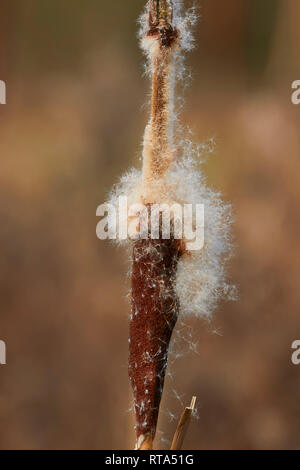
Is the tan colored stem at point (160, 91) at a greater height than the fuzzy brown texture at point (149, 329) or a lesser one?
greater

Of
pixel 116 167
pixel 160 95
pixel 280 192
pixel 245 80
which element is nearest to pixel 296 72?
pixel 245 80

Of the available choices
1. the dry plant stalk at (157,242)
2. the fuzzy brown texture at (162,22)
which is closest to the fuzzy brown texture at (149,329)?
the dry plant stalk at (157,242)

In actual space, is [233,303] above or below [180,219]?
below

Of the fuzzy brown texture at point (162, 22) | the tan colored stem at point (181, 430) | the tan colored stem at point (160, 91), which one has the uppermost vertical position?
the fuzzy brown texture at point (162, 22)

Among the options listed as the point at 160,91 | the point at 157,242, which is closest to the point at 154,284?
the point at 157,242

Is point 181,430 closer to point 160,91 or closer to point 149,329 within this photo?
point 149,329

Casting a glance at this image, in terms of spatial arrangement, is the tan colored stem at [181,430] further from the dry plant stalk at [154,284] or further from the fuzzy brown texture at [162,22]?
the fuzzy brown texture at [162,22]

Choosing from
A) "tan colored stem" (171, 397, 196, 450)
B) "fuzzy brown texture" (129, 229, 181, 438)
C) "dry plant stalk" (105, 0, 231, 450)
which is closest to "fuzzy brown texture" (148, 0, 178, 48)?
"dry plant stalk" (105, 0, 231, 450)

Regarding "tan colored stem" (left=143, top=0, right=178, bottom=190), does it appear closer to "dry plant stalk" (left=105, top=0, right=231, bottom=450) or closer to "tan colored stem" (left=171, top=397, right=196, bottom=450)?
"dry plant stalk" (left=105, top=0, right=231, bottom=450)

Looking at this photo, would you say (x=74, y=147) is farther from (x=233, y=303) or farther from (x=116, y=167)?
(x=233, y=303)
